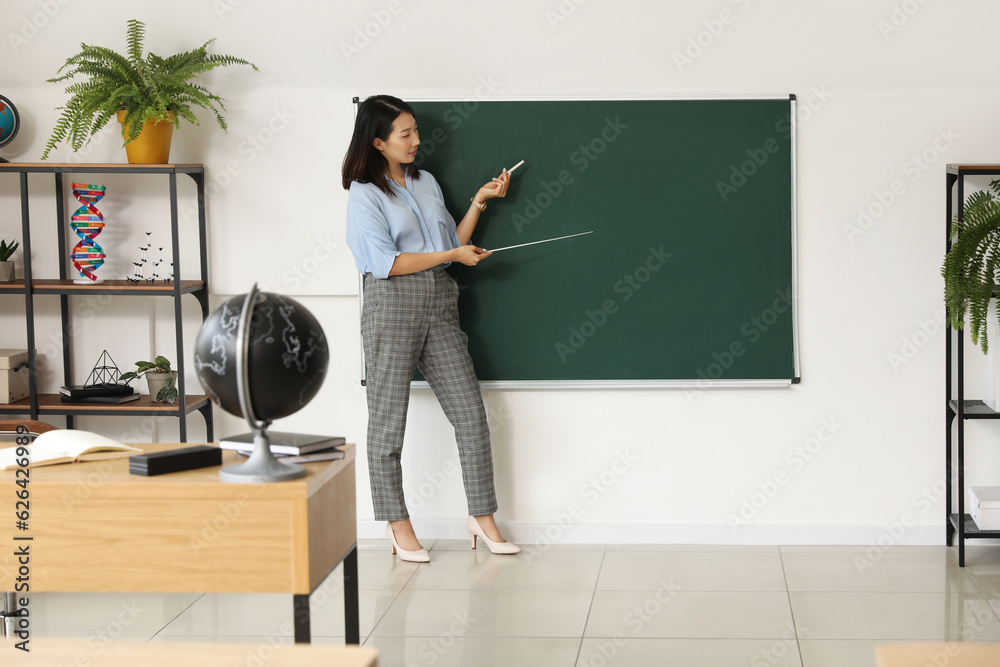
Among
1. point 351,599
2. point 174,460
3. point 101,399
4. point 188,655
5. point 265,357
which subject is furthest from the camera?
point 101,399

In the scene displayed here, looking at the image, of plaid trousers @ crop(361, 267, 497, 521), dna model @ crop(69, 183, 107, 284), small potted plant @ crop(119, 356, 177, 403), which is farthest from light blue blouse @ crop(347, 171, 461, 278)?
dna model @ crop(69, 183, 107, 284)

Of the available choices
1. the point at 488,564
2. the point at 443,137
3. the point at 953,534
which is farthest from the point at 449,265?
the point at 953,534

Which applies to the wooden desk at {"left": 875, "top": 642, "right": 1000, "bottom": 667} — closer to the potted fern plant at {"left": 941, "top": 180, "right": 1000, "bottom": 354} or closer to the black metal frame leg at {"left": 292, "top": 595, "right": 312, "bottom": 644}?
the black metal frame leg at {"left": 292, "top": 595, "right": 312, "bottom": 644}

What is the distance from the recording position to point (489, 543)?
3.94m

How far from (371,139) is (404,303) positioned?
65 cm

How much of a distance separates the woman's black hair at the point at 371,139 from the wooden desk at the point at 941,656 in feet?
9.18

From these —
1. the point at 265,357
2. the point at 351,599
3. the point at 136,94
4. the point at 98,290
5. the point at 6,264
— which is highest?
the point at 136,94

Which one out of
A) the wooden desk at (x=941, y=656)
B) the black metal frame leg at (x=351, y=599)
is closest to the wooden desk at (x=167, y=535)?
the black metal frame leg at (x=351, y=599)

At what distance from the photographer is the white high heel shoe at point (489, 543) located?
3914mm

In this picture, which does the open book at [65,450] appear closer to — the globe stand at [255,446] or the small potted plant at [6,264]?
the globe stand at [255,446]


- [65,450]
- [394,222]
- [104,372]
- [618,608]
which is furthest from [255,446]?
[104,372]

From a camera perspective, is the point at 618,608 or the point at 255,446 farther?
the point at 618,608

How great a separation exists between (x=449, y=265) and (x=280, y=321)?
2.15m

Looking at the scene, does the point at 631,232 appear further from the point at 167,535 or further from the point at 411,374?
the point at 167,535
